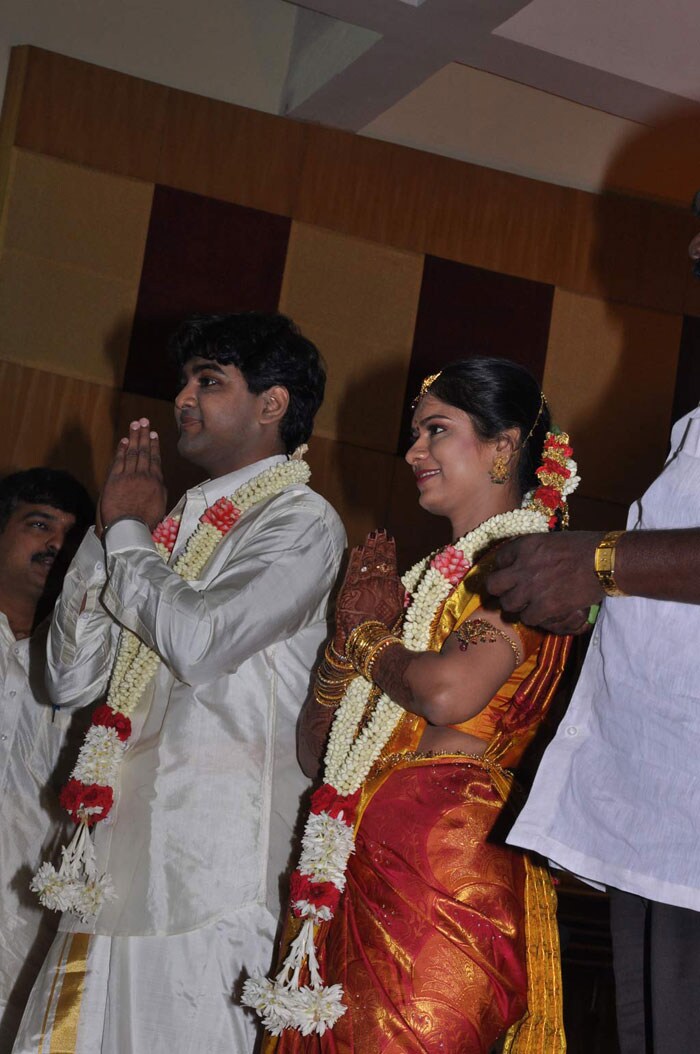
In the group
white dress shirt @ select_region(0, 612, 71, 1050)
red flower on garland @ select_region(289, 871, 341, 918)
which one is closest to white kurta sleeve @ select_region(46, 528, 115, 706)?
white dress shirt @ select_region(0, 612, 71, 1050)

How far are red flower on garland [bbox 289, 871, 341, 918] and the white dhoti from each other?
0.25 m

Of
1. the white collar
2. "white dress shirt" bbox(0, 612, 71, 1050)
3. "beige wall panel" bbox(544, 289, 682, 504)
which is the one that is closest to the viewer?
the white collar

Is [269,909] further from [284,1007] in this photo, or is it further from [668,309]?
[668,309]

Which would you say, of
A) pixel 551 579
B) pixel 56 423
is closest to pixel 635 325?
pixel 56 423

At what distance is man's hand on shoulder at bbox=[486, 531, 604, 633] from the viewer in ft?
5.42

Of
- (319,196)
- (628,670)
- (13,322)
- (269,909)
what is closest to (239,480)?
(269,909)

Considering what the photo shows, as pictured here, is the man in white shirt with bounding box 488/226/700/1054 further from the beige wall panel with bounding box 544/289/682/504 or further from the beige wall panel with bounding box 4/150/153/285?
the beige wall panel with bounding box 544/289/682/504

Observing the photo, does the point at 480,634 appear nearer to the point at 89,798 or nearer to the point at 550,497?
the point at 550,497

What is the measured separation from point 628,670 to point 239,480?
58.6 inches

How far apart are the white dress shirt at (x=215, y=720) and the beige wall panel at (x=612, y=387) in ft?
11.8

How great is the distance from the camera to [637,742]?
1659 mm

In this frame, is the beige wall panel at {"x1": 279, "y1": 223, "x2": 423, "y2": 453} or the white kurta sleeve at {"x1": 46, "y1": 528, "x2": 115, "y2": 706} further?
the beige wall panel at {"x1": 279, "y1": 223, "x2": 423, "y2": 453}

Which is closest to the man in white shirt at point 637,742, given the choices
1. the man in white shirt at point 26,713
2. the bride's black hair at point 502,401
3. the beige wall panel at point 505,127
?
the bride's black hair at point 502,401

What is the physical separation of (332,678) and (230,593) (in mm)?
287
